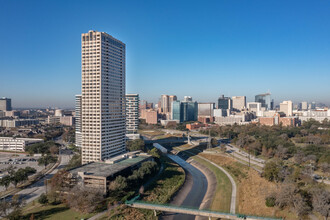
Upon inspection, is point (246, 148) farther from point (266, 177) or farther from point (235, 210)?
point (235, 210)

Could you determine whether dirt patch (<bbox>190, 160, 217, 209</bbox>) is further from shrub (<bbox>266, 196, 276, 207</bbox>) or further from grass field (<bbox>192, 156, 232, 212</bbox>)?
shrub (<bbox>266, 196, 276, 207</bbox>)

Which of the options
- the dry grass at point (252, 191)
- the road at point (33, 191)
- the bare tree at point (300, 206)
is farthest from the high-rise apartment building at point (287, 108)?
the road at point (33, 191)

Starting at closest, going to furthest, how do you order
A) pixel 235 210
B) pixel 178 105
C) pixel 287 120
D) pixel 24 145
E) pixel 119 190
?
1. pixel 235 210
2. pixel 119 190
3. pixel 24 145
4. pixel 287 120
5. pixel 178 105

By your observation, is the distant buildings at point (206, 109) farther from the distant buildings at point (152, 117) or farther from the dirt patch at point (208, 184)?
the dirt patch at point (208, 184)

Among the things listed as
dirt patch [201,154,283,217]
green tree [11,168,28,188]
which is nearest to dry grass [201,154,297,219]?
dirt patch [201,154,283,217]

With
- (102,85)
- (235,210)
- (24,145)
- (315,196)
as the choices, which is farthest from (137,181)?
(24,145)

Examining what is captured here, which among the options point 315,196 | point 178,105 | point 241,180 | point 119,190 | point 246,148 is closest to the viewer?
point 315,196
